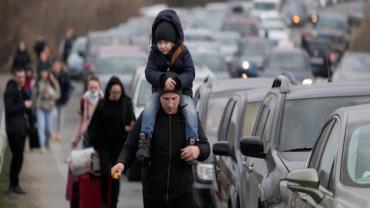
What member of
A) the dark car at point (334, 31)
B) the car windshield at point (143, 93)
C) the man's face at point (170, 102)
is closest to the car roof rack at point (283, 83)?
the man's face at point (170, 102)

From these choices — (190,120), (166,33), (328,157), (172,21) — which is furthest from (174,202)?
(328,157)

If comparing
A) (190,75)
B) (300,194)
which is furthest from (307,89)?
(300,194)

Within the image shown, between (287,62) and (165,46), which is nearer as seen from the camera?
(165,46)

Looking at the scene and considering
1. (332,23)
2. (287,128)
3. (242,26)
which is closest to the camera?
(287,128)

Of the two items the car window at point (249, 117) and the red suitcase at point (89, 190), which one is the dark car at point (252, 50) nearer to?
the red suitcase at point (89, 190)

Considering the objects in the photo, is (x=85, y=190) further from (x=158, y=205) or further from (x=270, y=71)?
(x=270, y=71)

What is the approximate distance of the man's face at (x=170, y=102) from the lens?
10.4m

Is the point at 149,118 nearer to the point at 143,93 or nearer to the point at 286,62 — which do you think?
the point at 143,93

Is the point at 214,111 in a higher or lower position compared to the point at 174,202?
higher

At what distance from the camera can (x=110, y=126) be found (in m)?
15.2

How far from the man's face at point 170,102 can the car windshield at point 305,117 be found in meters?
1.18

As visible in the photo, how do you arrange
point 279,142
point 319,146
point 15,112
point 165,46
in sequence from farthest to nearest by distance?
point 15,112
point 279,142
point 165,46
point 319,146

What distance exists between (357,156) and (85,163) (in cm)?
704

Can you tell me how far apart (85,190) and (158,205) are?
4.73 m
